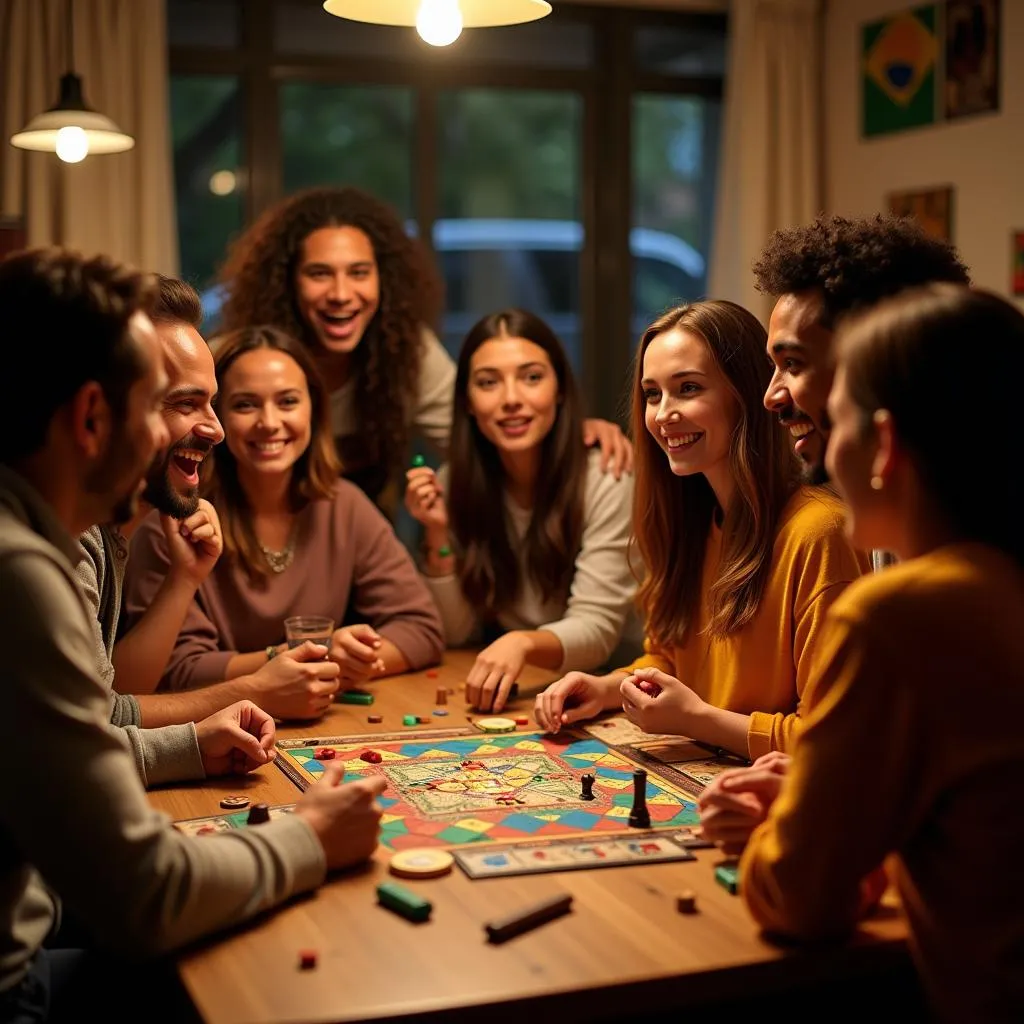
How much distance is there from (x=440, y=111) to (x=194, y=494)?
388 cm

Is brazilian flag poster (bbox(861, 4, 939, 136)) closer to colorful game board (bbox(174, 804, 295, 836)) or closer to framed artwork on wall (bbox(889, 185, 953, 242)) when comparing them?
framed artwork on wall (bbox(889, 185, 953, 242))

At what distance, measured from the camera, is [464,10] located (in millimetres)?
2275

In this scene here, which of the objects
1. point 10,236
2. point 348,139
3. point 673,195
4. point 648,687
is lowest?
point 648,687

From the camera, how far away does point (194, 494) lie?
260cm

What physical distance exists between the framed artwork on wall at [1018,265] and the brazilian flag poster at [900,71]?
648 mm

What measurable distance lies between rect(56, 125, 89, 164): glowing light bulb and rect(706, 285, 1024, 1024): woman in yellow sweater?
9.03 ft

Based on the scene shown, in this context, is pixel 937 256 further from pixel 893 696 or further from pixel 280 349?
pixel 280 349

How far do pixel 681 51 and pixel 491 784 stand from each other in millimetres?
4524

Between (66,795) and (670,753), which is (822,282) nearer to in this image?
(670,753)

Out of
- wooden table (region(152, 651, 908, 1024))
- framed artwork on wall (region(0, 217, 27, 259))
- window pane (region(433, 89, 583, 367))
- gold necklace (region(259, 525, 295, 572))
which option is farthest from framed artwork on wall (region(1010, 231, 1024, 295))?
wooden table (region(152, 651, 908, 1024))

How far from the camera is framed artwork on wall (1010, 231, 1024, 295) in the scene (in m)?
4.64

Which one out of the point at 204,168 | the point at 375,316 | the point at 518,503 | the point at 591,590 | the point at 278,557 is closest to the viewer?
the point at 278,557

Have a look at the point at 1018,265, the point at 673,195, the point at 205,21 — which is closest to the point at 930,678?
the point at 1018,265

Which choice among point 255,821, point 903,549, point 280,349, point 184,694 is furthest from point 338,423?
point 903,549
